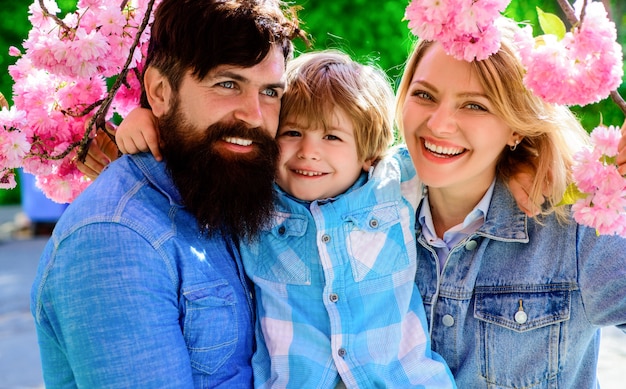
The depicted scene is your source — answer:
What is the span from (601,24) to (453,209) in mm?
1049

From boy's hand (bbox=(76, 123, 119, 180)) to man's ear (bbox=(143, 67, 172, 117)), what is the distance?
0.88ft

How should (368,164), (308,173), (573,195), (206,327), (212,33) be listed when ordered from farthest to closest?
(368,164) < (308,173) < (212,33) < (206,327) < (573,195)

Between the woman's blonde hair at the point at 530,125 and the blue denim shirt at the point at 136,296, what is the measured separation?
1.08 metres

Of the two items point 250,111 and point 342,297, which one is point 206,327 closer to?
point 342,297

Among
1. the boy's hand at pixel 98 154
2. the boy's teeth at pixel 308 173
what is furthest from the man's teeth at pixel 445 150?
the boy's hand at pixel 98 154

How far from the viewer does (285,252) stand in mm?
2566

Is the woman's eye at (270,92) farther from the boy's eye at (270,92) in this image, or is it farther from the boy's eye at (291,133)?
the boy's eye at (291,133)

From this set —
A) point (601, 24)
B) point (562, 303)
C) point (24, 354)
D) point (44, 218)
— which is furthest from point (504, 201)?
point (44, 218)

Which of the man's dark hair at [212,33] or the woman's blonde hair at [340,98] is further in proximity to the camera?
the woman's blonde hair at [340,98]

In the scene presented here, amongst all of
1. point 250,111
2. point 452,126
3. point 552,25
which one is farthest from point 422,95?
point 552,25

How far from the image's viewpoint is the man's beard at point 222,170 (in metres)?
2.40

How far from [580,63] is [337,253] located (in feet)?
3.54

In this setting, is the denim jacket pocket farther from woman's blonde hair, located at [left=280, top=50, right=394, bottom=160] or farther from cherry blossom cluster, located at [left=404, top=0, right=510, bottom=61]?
cherry blossom cluster, located at [left=404, top=0, right=510, bottom=61]

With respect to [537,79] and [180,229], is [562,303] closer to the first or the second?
[537,79]
